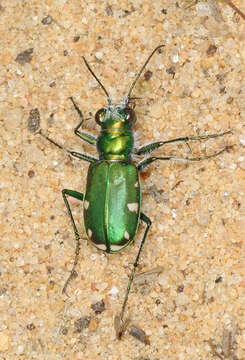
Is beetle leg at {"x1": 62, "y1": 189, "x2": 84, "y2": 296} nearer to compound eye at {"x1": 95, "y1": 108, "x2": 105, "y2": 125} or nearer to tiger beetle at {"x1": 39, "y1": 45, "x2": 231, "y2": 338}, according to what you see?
tiger beetle at {"x1": 39, "y1": 45, "x2": 231, "y2": 338}

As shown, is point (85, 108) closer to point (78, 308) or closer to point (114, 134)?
point (114, 134)

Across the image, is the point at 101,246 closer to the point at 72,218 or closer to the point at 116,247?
the point at 116,247

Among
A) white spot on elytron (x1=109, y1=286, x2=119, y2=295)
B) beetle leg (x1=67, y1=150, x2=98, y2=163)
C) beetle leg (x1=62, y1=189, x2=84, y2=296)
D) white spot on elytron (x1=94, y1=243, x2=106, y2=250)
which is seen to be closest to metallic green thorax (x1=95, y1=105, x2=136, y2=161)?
beetle leg (x1=67, y1=150, x2=98, y2=163)

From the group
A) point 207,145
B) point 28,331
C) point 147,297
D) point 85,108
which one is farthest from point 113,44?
point 28,331

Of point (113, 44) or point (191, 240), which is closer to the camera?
point (191, 240)

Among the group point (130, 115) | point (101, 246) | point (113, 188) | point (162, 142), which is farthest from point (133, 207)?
point (130, 115)

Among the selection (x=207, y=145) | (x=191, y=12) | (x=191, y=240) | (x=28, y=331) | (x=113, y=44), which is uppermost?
(x=191, y=12)

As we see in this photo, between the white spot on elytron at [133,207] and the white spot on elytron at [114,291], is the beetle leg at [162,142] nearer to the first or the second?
the white spot on elytron at [133,207]

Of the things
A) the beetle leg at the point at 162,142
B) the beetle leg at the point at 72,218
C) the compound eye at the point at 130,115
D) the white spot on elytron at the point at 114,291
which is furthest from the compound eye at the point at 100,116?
the white spot on elytron at the point at 114,291
